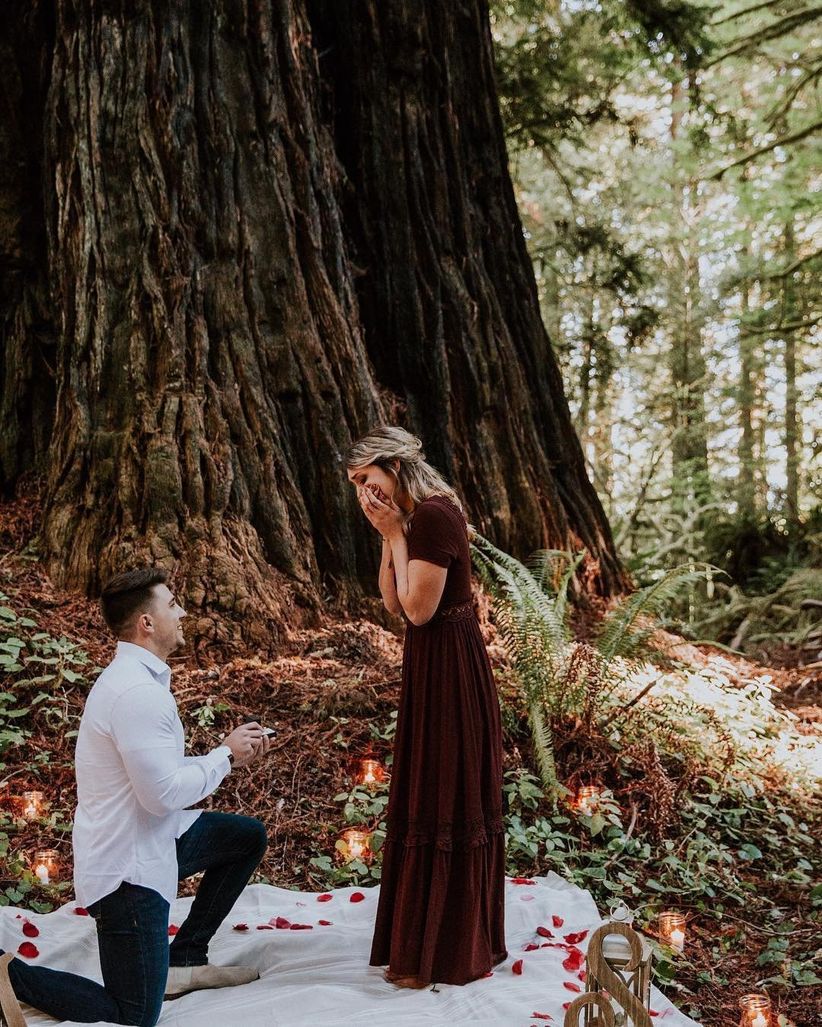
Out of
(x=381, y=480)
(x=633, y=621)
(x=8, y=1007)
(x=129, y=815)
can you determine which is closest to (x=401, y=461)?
(x=381, y=480)

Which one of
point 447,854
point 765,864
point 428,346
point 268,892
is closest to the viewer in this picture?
point 447,854

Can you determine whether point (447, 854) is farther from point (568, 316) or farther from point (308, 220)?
point (568, 316)

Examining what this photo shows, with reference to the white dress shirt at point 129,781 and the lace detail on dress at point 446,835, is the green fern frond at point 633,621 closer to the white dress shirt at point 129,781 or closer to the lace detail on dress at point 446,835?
the lace detail on dress at point 446,835

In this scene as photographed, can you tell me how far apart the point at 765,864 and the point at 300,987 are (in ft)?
8.40

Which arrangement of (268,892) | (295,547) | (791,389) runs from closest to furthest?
(268,892)
(295,547)
(791,389)

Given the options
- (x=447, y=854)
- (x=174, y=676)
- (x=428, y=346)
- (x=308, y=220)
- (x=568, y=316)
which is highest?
(x=568, y=316)

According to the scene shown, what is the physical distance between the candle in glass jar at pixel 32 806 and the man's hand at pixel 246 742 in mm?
1695

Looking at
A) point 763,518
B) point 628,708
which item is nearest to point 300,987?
point 628,708

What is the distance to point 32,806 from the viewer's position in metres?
4.38

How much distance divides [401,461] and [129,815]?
58.9 inches

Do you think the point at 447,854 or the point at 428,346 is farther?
the point at 428,346

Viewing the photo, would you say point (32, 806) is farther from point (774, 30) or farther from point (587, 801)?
point (774, 30)

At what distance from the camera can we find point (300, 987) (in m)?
3.37

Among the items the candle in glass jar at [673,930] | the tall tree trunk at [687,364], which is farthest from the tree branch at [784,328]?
the candle in glass jar at [673,930]
